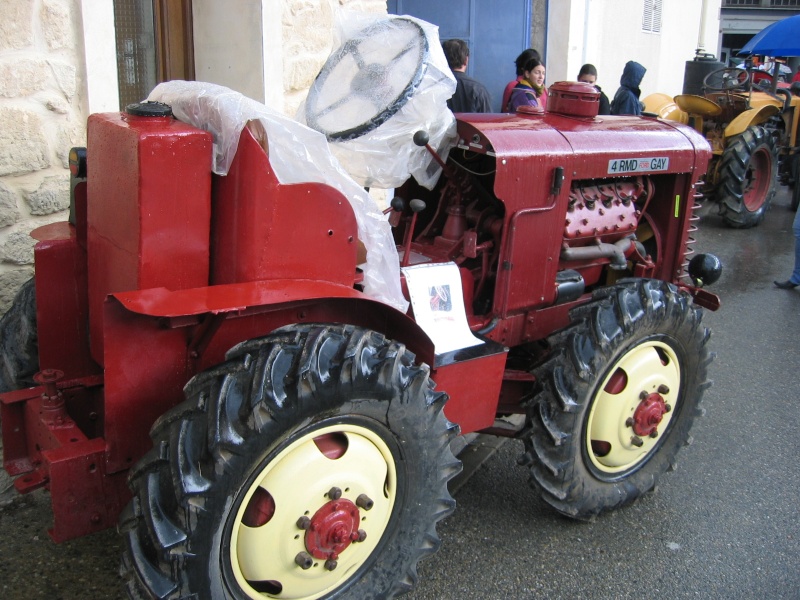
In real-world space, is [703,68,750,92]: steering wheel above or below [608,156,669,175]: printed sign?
above

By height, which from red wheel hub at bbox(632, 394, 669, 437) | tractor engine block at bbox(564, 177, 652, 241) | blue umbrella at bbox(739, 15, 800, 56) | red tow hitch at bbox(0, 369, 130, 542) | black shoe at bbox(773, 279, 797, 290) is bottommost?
black shoe at bbox(773, 279, 797, 290)

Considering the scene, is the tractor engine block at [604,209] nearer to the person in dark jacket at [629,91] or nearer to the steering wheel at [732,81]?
the person in dark jacket at [629,91]

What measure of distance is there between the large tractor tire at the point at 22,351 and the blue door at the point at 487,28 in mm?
7081

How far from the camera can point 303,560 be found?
2.22 meters

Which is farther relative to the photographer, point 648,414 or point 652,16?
point 652,16

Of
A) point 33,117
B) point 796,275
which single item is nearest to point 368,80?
point 33,117

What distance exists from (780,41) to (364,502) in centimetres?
1066

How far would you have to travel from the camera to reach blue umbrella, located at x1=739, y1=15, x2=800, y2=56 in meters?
10.5

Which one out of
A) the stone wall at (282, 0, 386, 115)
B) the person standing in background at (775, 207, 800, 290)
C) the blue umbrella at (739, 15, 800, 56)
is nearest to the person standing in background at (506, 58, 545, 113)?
the stone wall at (282, 0, 386, 115)

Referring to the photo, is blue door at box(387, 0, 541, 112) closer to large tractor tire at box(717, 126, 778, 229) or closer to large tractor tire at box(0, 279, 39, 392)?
large tractor tire at box(717, 126, 778, 229)

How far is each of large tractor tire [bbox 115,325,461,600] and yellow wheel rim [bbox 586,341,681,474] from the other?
34.6 inches

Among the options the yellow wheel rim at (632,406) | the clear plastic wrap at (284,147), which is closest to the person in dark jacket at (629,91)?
the yellow wheel rim at (632,406)

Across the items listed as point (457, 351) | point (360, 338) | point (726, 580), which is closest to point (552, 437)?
point (457, 351)

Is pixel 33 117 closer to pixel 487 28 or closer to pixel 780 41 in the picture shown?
pixel 487 28
